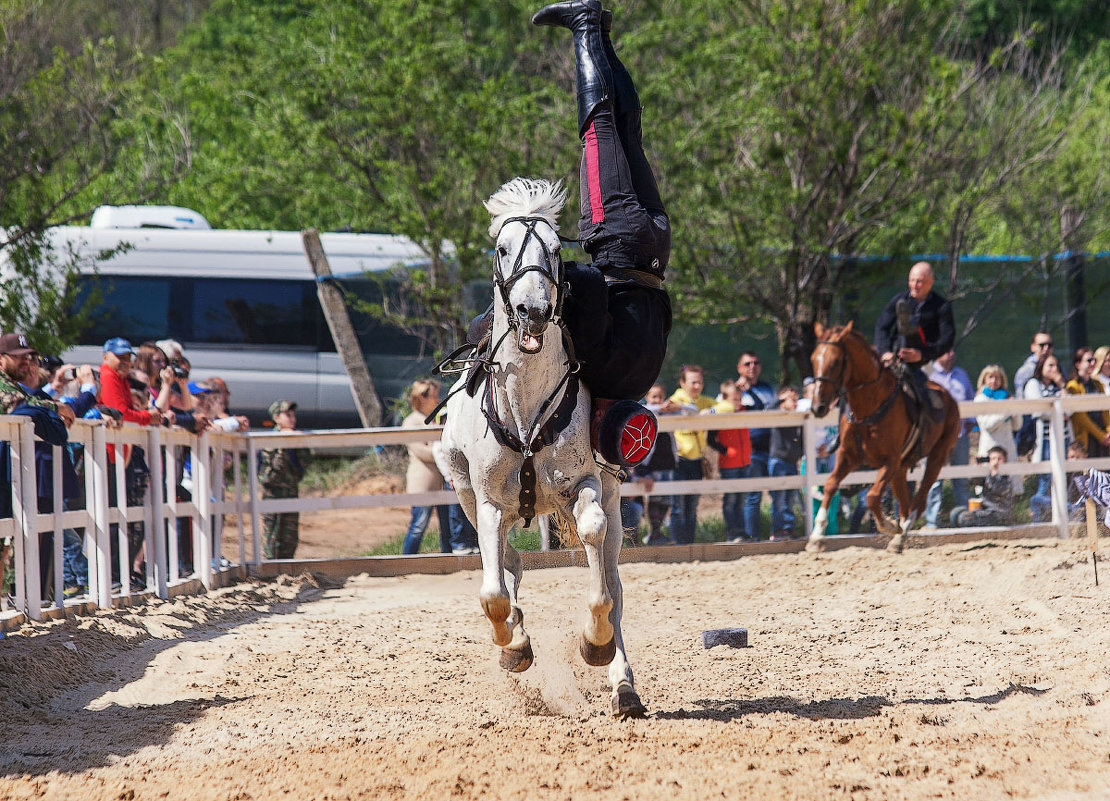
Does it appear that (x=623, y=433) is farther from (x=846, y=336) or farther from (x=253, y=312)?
(x=253, y=312)

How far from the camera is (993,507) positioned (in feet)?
39.8

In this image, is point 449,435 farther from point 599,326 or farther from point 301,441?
point 301,441

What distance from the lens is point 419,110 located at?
14867mm

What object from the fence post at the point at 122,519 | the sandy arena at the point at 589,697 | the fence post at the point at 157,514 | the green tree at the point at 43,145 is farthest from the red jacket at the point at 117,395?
the green tree at the point at 43,145

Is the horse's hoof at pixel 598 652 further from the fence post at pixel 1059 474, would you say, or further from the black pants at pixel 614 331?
the fence post at pixel 1059 474

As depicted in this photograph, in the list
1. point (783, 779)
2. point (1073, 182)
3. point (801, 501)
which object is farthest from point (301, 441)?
point (1073, 182)

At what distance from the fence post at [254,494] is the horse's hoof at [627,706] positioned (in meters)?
6.62

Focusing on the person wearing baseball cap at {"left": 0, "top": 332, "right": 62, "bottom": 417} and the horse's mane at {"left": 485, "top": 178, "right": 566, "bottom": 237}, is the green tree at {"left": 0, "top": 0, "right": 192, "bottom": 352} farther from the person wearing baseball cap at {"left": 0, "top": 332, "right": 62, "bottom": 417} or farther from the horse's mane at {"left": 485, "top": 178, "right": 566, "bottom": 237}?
the horse's mane at {"left": 485, "top": 178, "right": 566, "bottom": 237}

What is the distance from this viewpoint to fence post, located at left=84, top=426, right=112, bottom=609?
787cm

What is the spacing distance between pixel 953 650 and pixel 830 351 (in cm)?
511

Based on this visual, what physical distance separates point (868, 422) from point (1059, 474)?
2.17m

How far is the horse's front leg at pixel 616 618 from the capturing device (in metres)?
5.26

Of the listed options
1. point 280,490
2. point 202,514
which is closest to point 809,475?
point 280,490

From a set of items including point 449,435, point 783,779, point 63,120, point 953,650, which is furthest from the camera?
point 63,120
